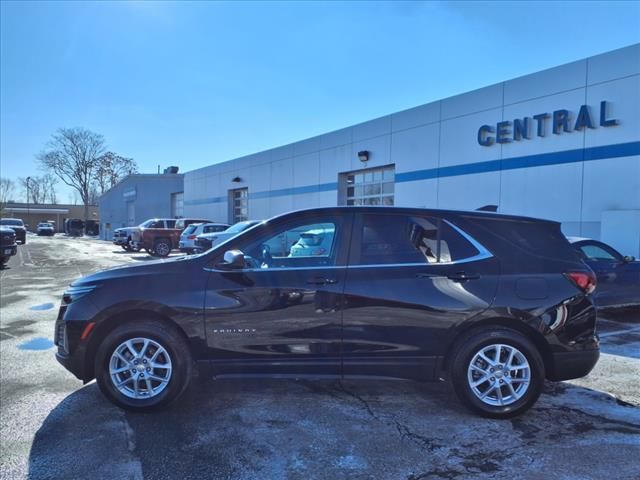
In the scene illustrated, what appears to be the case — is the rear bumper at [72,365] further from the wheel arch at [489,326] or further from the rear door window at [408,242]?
the wheel arch at [489,326]

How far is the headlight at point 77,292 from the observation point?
13.0 feet

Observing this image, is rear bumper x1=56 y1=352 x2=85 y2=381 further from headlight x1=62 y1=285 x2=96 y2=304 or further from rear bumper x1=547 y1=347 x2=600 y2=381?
rear bumper x1=547 y1=347 x2=600 y2=381

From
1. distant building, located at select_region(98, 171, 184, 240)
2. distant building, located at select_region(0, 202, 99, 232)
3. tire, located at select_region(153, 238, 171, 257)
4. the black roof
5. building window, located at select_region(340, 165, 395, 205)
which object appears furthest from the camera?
distant building, located at select_region(0, 202, 99, 232)

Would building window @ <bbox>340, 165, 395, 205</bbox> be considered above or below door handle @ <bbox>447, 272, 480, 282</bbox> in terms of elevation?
above

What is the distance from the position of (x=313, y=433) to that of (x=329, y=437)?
0.46 feet

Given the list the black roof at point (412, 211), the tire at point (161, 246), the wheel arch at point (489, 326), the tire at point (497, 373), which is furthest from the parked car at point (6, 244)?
the tire at point (497, 373)

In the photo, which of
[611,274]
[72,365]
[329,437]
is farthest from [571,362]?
[611,274]

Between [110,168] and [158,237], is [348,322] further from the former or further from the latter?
[110,168]

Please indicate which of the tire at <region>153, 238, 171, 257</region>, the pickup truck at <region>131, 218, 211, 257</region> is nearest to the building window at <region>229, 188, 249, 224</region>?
the pickup truck at <region>131, 218, 211, 257</region>

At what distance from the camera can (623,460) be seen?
3.21 m

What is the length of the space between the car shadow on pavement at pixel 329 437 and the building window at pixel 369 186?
16082 mm

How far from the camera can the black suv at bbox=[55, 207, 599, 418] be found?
384cm

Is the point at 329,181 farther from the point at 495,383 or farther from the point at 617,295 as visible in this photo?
the point at 495,383

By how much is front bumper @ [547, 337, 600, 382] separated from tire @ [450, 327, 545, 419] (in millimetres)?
137
